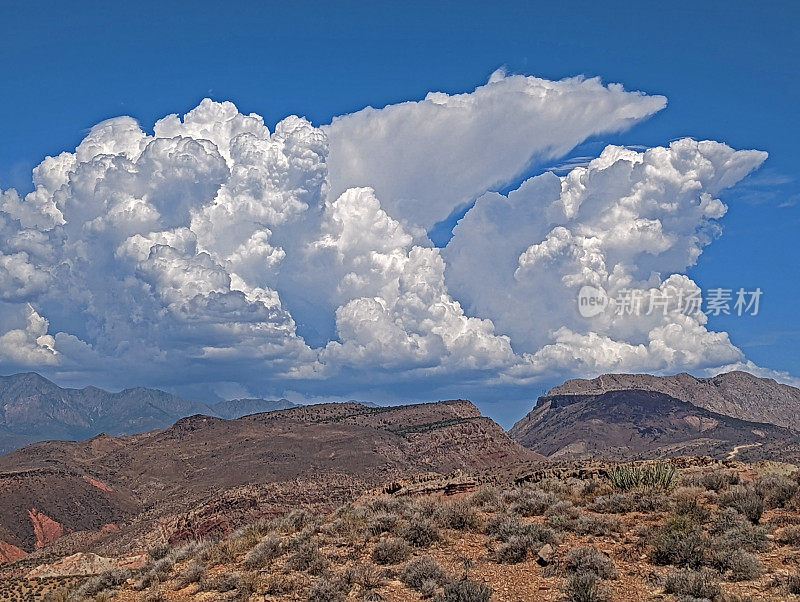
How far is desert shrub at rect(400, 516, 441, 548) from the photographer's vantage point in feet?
56.6

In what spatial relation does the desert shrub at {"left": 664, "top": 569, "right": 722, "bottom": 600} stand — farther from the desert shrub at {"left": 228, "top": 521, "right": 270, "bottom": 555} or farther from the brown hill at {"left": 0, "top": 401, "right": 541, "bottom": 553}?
the brown hill at {"left": 0, "top": 401, "right": 541, "bottom": 553}

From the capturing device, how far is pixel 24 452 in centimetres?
12444

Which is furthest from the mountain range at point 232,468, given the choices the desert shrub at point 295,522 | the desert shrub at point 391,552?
the desert shrub at point 391,552

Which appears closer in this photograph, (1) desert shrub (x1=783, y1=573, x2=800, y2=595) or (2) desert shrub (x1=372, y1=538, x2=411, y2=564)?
(1) desert shrub (x1=783, y1=573, x2=800, y2=595)

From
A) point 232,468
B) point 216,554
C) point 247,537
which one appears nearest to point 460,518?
point 247,537

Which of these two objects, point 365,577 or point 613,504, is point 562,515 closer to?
point 613,504

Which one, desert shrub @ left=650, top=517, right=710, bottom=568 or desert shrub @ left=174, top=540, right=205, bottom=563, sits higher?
desert shrub @ left=650, top=517, right=710, bottom=568

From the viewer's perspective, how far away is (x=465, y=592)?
12.9m

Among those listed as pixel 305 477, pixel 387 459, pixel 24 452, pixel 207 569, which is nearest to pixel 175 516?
pixel 305 477

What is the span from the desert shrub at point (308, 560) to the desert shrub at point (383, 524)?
214 cm

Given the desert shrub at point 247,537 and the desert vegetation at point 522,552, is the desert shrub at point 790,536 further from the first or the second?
the desert shrub at point 247,537

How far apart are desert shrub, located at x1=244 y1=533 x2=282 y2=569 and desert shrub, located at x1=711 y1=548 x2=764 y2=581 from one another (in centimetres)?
1096

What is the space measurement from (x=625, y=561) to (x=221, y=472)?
89.3 m

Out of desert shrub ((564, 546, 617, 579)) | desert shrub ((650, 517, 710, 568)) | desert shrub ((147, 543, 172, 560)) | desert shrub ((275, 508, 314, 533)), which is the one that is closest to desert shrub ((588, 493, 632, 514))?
desert shrub ((650, 517, 710, 568))
